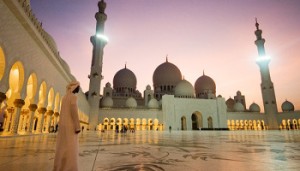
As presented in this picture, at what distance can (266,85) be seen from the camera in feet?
108

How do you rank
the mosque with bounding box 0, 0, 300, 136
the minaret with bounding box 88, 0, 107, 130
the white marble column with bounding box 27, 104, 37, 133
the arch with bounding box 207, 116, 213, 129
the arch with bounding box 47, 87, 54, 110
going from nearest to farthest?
the mosque with bounding box 0, 0, 300, 136 → the white marble column with bounding box 27, 104, 37, 133 → the arch with bounding box 47, 87, 54, 110 → the minaret with bounding box 88, 0, 107, 130 → the arch with bounding box 207, 116, 213, 129

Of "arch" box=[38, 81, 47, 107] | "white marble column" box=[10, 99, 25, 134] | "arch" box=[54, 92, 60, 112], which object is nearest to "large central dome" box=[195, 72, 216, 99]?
"arch" box=[54, 92, 60, 112]

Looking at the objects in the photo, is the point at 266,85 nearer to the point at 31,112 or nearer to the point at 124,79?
the point at 124,79

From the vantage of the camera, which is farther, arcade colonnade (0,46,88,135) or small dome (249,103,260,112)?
small dome (249,103,260,112)

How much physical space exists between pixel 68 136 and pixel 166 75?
113ft

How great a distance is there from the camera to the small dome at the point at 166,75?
3612cm

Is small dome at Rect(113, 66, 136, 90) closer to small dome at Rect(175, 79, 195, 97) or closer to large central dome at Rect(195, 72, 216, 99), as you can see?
small dome at Rect(175, 79, 195, 97)

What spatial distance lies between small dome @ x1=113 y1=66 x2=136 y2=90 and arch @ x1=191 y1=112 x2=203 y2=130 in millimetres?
12508

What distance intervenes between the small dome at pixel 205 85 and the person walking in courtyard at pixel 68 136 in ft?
124

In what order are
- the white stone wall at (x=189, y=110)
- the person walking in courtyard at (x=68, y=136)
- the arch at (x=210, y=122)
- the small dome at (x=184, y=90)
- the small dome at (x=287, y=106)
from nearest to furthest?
1. the person walking in courtyard at (x=68, y=136)
2. the white stone wall at (x=189, y=110)
3. the arch at (x=210, y=122)
4. the small dome at (x=184, y=90)
5. the small dome at (x=287, y=106)

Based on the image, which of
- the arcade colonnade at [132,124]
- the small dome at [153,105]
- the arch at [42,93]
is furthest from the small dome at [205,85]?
the arch at [42,93]

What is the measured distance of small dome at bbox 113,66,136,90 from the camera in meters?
34.8

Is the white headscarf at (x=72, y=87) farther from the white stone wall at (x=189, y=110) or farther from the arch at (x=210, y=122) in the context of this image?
the arch at (x=210, y=122)

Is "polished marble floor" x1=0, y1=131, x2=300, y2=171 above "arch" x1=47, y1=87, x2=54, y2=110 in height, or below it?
below
